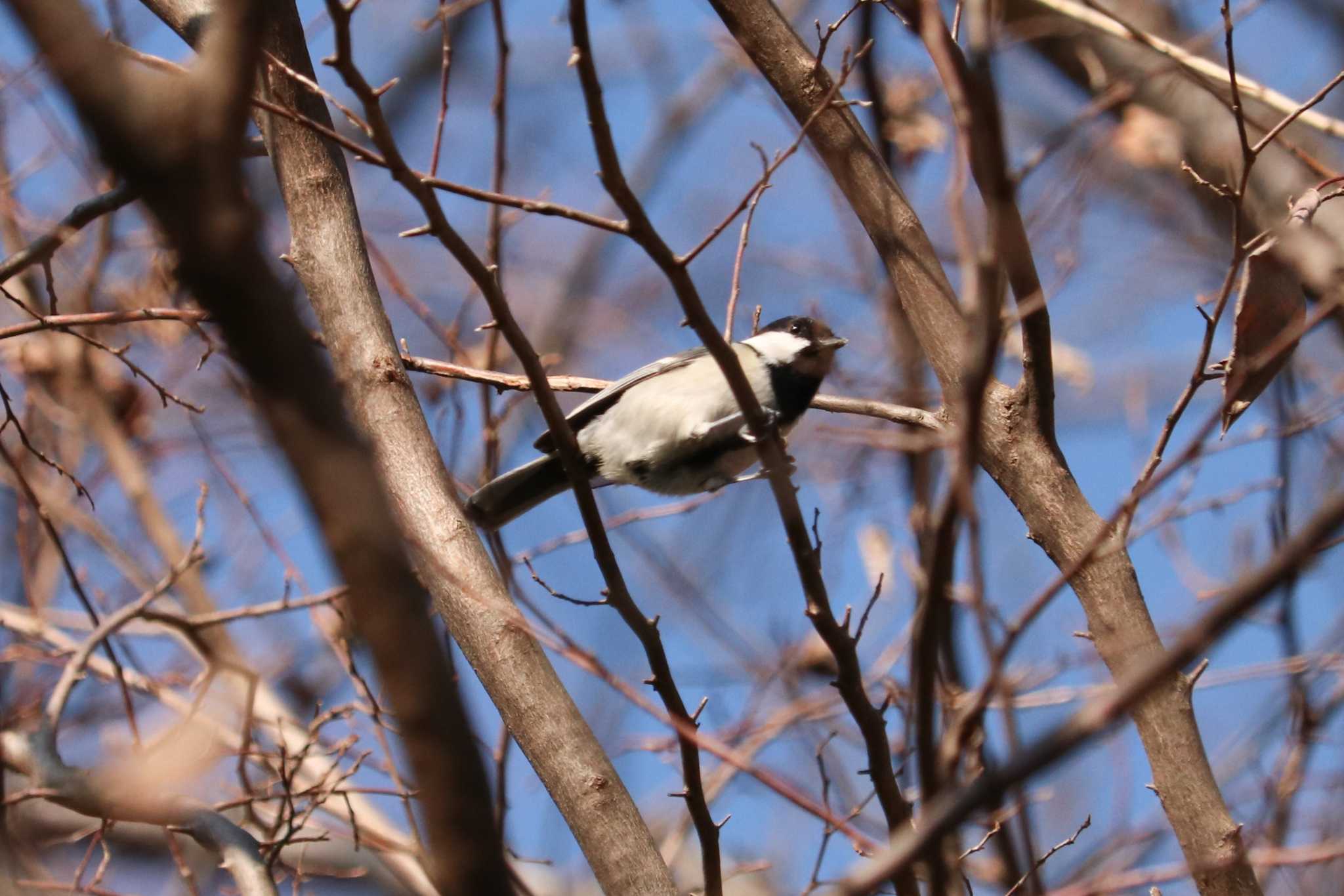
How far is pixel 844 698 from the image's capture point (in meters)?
1.88

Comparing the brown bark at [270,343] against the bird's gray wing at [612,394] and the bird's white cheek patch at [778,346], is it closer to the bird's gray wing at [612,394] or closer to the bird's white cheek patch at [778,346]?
the bird's gray wing at [612,394]

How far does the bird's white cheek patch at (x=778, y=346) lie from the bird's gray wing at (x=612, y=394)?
0.51 feet

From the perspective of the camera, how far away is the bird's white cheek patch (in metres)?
3.13

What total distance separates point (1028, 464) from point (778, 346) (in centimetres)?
88

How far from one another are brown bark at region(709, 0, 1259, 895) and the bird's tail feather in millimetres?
943

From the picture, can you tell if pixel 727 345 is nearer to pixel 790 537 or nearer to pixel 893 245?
pixel 790 537

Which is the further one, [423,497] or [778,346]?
[778,346]

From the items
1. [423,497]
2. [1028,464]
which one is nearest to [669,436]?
[423,497]

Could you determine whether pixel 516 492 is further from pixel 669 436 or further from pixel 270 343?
pixel 270 343

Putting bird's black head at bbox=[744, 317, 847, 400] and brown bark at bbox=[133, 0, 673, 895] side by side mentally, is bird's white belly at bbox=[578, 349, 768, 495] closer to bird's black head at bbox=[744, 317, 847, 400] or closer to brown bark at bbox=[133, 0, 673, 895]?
bird's black head at bbox=[744, 317, 847, 400]

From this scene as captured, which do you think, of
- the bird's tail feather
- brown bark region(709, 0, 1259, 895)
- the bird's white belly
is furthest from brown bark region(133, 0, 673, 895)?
brown bark region(709, 0, 1259, 895)

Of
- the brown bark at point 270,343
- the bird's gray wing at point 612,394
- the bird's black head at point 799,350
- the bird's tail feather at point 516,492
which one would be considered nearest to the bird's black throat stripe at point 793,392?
the bird's black head at point 799,350

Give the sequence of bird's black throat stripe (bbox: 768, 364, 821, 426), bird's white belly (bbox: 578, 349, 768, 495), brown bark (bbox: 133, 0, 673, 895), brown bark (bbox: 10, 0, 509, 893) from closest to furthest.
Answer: brown bark (bbox: 10, 0, 509, 893)
brown bark (bbox: 133, 0, 673, 895)
bird's white belly (bbox: 578, 349, 768, 495)
bird's black throat stripe (bbox: 768, 364, 821, 426)

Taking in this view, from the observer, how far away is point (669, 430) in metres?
2.92
